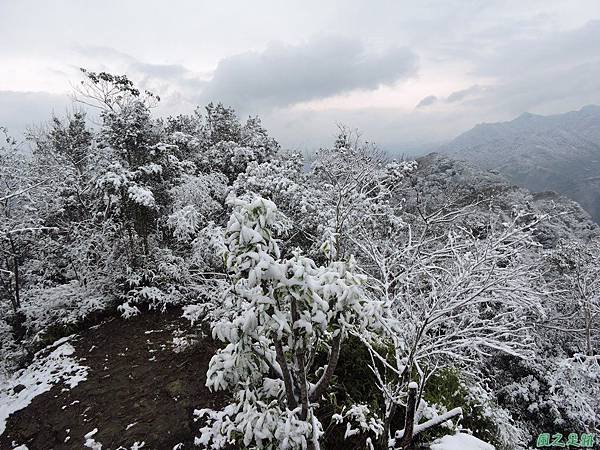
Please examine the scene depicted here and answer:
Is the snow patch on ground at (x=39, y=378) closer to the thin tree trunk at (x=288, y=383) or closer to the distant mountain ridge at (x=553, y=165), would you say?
the thin tree trunk at (x=288, y=383)

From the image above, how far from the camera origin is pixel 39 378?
254 inches

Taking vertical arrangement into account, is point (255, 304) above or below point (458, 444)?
above

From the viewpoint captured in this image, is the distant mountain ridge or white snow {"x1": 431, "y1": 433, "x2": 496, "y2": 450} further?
the distant mountain ridge

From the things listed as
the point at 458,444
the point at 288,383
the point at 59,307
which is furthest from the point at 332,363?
the point at 59,307

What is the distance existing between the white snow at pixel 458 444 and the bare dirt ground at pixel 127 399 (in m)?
2.98

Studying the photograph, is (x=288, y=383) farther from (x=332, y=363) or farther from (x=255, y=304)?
(x=255, y=304)

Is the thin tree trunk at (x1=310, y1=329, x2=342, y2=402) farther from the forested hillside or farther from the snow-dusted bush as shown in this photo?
the snow-dusted bush

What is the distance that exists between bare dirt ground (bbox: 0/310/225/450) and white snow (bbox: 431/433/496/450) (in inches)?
117

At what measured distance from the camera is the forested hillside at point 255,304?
8.29ft

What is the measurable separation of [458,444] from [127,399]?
475 centimetres

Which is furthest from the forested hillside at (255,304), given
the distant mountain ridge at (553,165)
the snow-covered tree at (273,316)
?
the distant mountain ridge at (553,165)

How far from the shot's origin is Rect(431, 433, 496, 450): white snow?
3.76m

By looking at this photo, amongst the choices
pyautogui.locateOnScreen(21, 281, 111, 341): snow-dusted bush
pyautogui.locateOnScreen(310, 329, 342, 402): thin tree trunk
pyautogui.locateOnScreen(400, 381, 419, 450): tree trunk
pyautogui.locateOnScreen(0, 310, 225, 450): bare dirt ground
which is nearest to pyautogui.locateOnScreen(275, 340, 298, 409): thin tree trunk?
pyautogui.locateOnScreen(310, 329, 342, 402): thin tree trunk

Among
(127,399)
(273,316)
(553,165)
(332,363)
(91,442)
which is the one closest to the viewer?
(273,316)
